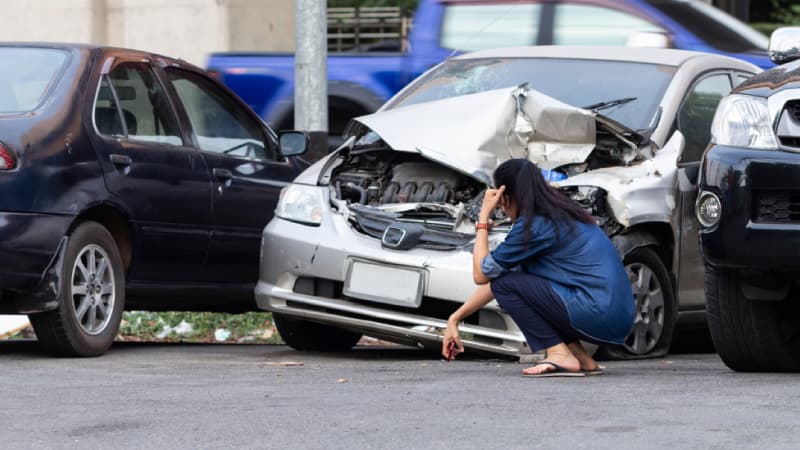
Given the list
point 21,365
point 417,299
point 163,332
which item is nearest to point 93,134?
point 21,365

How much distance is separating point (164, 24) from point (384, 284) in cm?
1291

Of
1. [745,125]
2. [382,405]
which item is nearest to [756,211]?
[745,125]

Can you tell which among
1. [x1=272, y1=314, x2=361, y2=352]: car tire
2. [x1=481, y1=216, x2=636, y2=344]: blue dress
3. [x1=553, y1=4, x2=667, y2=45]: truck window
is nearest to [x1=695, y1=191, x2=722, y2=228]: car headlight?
[x1=481, y1=216, x2=636, y2=344]: blue dress

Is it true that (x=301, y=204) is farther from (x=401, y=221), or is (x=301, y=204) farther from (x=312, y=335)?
(x=312, y=335)

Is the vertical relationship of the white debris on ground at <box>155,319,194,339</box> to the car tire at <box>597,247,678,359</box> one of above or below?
below

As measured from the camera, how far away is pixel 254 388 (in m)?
6.41

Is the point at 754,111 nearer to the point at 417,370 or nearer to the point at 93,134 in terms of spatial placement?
the point at 417,370

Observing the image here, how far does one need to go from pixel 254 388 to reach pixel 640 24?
686 cm

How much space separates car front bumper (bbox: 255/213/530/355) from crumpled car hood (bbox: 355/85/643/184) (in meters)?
0.57

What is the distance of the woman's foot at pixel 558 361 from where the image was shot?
689 centimetres

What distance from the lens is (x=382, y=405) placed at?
19.1 ft

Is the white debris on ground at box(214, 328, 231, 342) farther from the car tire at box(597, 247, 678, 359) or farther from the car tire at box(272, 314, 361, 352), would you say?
the car tire at box(597, 247, 678, 359)

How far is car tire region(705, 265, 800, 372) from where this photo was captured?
687 cm

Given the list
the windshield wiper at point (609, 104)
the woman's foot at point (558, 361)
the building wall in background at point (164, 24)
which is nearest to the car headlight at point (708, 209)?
the woman's foot at point (558, 361)
